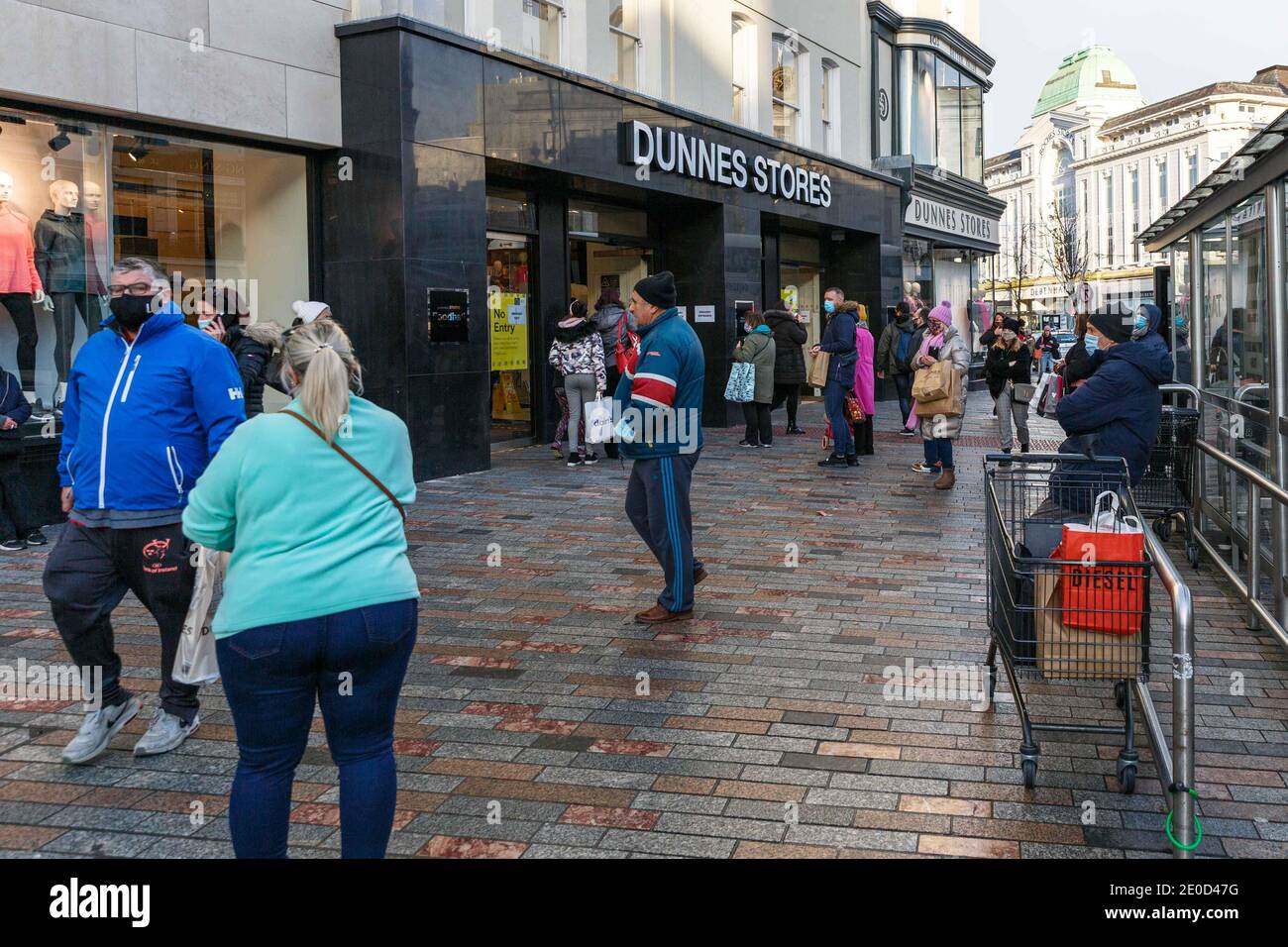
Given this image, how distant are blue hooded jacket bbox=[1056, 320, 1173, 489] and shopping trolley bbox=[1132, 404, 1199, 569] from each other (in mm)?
2865

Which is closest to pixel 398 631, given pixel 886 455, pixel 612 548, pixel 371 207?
pixel 612 548

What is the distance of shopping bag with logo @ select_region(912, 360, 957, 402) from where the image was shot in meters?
12.9

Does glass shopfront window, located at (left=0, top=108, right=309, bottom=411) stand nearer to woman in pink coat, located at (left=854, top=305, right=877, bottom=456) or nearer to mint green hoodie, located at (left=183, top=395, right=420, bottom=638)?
woman in pink coat, located at (left=854, top=305, right=877, bottom=456)

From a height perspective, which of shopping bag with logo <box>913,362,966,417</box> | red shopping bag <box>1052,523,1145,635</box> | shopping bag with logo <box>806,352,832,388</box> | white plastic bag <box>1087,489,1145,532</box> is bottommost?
red shopping bag <box>1052,523,1145,635</box>

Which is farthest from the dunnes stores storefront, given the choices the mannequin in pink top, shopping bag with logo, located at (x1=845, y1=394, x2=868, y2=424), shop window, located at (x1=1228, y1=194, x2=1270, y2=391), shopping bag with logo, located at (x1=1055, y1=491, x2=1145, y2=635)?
shopping bag with logo, located at (x1=1055, y1=491, x2=1145, y2=635)

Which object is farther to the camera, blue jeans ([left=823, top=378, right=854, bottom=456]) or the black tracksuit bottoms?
blue jeans ([left=823, top=378, right=854, bottom=456])

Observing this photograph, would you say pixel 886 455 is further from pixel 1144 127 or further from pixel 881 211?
pixel 1144 127

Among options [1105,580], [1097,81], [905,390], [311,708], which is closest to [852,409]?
[905,390]

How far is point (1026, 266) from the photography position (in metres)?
108

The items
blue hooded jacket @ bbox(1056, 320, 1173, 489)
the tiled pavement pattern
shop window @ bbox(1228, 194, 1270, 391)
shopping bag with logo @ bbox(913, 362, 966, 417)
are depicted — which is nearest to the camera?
the tiled pavement pattern

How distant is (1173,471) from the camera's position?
9.84 metres

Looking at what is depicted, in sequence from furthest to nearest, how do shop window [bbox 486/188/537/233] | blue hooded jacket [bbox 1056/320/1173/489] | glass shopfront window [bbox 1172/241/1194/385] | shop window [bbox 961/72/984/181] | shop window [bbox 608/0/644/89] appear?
1. shop window [bbox 961/72/984/181]
2. shop window [bbox 608/0/644/89]
3. shop window [bbox 486/188/537/233]
4. glass shopfront window [bbox 1172/241/1194/385]
5. blue hooded jacket [bbox 1056/320/1173/489]

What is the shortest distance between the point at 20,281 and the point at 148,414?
6.77 metres

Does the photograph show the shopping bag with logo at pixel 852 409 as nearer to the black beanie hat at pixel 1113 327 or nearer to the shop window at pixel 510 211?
the shop window at pixel 510 211
